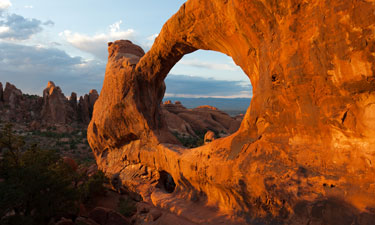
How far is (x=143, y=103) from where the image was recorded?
948cm

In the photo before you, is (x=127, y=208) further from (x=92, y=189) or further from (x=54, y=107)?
(x=54, y=107)

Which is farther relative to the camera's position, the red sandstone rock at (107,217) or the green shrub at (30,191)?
the red sandstone rock at (107,217)

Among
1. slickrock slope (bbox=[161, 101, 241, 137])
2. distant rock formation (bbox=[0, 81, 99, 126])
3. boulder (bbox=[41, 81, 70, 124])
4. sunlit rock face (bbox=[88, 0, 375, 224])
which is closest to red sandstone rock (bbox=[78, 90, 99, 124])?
distant rock formation (bbox=[0, 81, 99, 126])

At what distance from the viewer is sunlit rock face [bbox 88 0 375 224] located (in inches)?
125

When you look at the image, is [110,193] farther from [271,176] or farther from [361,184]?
[361,184]

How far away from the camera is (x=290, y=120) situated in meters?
4.12

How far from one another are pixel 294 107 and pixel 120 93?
741cm

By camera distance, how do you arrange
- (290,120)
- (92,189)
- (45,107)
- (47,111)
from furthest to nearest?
(45,107) → (47,111) → (92,189) → (290,120)

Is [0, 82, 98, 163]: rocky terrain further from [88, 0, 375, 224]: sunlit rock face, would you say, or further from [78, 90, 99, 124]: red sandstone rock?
[88, 0, 375, 224]: sunlit rock face

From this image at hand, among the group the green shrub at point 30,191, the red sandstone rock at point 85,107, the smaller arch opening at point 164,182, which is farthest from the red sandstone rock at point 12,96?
the green shrub at point 30,191

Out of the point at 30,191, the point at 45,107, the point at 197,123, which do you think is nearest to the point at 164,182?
the point at 30,191

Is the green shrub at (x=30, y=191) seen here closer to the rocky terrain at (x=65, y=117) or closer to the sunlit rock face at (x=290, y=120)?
the sunlit rock face at (x=290, y=120)

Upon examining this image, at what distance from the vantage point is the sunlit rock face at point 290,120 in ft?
10.4

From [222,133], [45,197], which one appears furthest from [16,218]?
[222,133]
